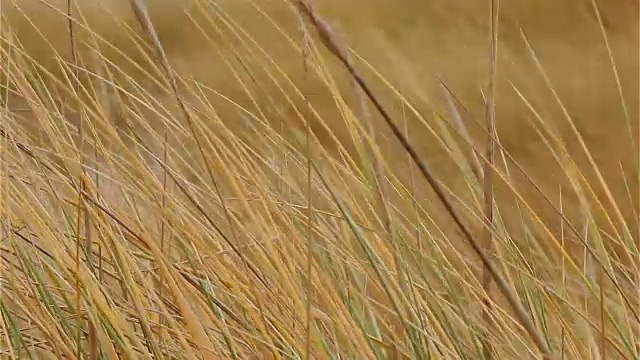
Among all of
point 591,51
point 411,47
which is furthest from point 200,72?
point 591,51

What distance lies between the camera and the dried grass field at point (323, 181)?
437mm

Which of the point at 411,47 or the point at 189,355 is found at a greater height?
the point at 411,47

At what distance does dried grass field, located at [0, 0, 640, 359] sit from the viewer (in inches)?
17.2

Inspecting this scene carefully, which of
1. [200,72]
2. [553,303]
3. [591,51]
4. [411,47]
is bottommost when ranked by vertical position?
[553,303]

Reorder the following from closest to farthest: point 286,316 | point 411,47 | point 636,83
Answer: point 286,316
point 636,83
point 411,47

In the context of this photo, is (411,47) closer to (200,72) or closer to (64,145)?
(200,72)

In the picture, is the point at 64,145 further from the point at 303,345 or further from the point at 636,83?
the point at 636,83

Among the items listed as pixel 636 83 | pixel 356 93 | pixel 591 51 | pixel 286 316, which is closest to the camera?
pixel 356 93

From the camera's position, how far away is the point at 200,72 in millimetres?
2568

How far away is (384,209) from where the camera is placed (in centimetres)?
41

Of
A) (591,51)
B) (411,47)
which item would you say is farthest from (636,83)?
(411,47)

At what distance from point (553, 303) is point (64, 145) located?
31cm

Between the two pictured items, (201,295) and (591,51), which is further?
(591,51)

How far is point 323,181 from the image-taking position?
41cm
